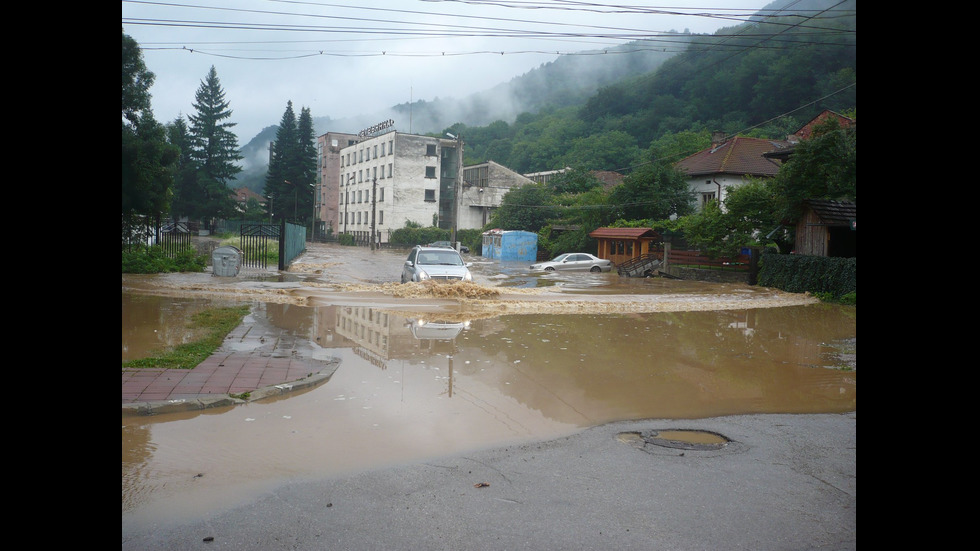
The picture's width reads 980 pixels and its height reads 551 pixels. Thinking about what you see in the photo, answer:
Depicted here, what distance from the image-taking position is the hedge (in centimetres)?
2408

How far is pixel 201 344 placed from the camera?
35.3 ft

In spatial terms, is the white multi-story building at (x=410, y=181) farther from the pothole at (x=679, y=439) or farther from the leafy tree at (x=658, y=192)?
the pothole at (x=679, y=439)

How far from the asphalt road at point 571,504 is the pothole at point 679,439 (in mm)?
35

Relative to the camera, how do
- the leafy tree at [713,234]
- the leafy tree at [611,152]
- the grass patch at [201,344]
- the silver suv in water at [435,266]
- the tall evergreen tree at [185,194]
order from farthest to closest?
the leafy tree at [611,152] < the tall evergreen tree at [185,194] < the leafy tree at [713,234] < the silver suv in water at [435,266] < the grass patch at [201,344]

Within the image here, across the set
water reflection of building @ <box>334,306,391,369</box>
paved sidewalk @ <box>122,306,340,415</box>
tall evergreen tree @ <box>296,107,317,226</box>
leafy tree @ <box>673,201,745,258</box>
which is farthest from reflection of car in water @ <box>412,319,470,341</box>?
tall evergreen tree @ <box>296,107,317,226</box>

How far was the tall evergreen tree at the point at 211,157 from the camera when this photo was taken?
6888cm

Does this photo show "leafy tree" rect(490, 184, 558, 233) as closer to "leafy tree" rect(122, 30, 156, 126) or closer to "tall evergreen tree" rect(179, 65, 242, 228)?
"tall evergreen tree" rect(179, 65, 242, 228)

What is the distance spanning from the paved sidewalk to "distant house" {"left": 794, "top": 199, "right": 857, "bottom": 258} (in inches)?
903

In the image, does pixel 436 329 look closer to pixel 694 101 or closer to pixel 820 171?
pixel 820 171

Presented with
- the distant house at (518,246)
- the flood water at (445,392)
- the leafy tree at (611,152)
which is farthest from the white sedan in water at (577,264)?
the leafy tree at (611,152)

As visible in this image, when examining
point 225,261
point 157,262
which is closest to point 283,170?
point 157,262

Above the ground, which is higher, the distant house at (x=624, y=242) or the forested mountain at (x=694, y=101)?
the forested mountain at (x=694, y=101)
